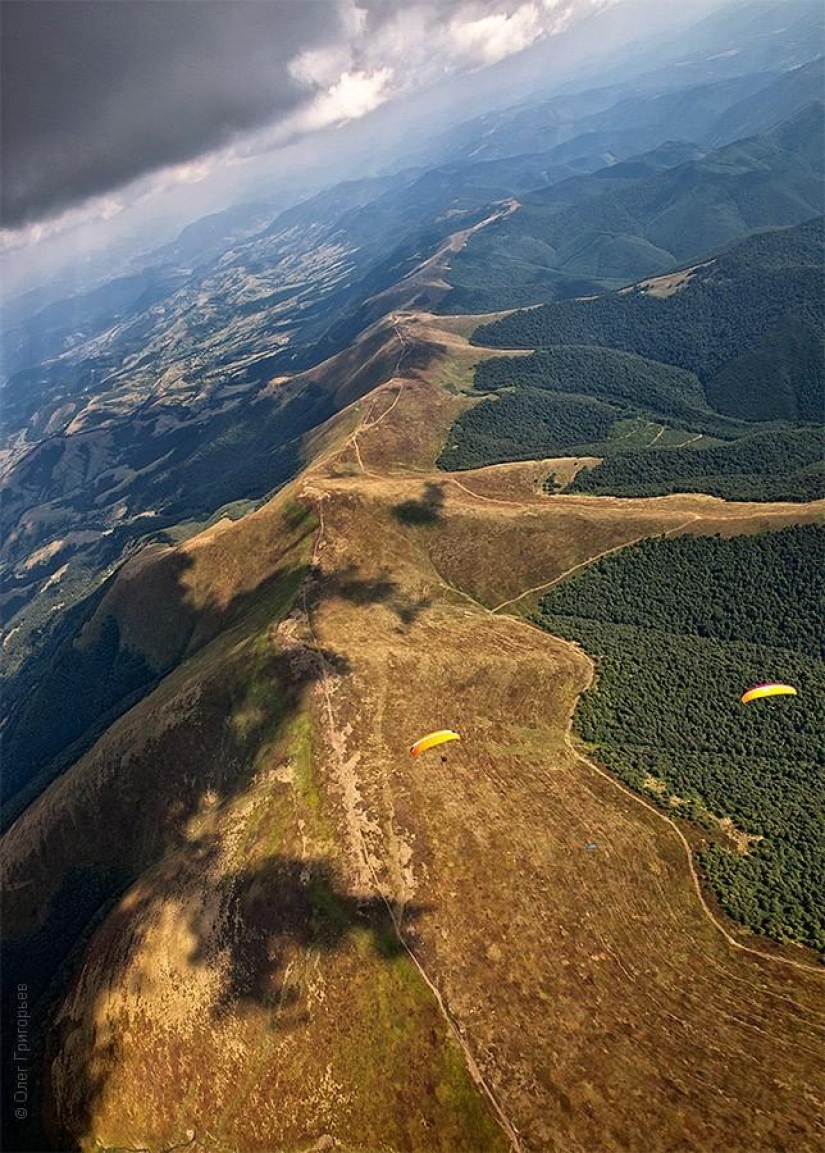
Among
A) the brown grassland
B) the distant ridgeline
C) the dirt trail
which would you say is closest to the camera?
the dirt trail

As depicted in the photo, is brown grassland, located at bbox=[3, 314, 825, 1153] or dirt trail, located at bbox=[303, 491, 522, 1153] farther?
brown grassland, located at bbox=[3, 314, 825, 1153]

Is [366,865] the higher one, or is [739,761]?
[366,865]

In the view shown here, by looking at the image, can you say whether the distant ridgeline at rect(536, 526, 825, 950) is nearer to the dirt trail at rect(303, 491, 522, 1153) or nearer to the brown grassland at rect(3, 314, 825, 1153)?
the brown grassland at rect(3, 314, 825, 1153)

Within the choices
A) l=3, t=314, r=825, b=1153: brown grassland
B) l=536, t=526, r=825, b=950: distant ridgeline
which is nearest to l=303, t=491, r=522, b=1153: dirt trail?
l=3, t=314, r=825, b=1153: brown grassland

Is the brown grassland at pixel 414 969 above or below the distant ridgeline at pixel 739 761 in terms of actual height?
above

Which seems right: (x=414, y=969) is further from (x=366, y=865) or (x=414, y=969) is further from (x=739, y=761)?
(x=739, y=761)

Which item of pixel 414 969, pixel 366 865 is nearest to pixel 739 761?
pixel 366 865

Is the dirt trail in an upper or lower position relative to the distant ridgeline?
upper

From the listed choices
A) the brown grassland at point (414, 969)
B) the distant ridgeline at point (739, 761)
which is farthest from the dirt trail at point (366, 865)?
the distant ridgeline at point (739, 761)

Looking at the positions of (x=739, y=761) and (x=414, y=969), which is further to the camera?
(x=739, y=761)

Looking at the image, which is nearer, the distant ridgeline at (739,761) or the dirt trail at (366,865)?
the dirt trail at (366,865)

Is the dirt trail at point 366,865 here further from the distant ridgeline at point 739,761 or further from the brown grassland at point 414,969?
the distant ridgeline at point 739,761

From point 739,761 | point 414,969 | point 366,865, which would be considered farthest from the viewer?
point 739,761
